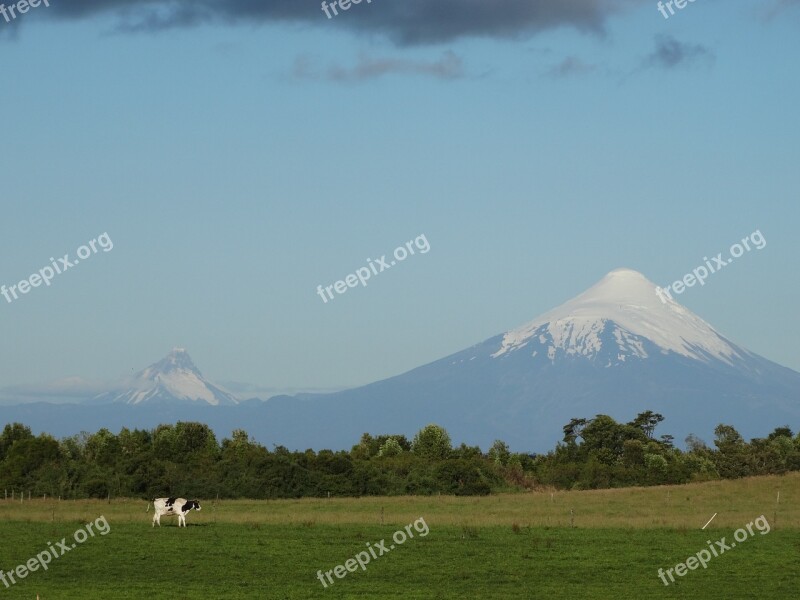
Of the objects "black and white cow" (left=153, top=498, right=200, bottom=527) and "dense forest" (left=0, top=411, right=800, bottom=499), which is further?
"dense forest" (left=0, top=411, right=800, bottom=499)

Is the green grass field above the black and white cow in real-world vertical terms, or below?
below

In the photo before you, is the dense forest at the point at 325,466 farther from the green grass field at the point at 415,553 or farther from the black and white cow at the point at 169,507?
the black and white cow at the point at 169,507

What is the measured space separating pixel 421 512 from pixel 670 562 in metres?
24.6

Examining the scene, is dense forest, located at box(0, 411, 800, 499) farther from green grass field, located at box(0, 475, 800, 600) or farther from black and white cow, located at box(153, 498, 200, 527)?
black and white cow, located at box(153, 498, 200, 527)

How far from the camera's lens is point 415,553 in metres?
44.6

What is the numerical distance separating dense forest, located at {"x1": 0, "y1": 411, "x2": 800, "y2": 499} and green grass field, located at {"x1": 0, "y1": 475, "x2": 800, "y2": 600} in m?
17.9

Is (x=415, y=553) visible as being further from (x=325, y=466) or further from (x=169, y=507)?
(x=325, y=466)

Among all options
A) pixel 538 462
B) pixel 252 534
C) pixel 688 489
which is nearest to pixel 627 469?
pixel 538 462

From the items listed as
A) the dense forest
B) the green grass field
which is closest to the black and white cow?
the green grass field

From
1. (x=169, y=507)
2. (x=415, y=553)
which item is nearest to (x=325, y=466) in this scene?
(x=169, y=507)

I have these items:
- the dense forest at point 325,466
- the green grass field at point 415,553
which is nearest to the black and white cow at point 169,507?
the green grass field at point 415,553

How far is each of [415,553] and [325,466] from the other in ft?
151

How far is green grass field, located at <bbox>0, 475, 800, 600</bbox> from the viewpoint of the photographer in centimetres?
3653

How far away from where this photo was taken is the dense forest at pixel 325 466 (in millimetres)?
87125
